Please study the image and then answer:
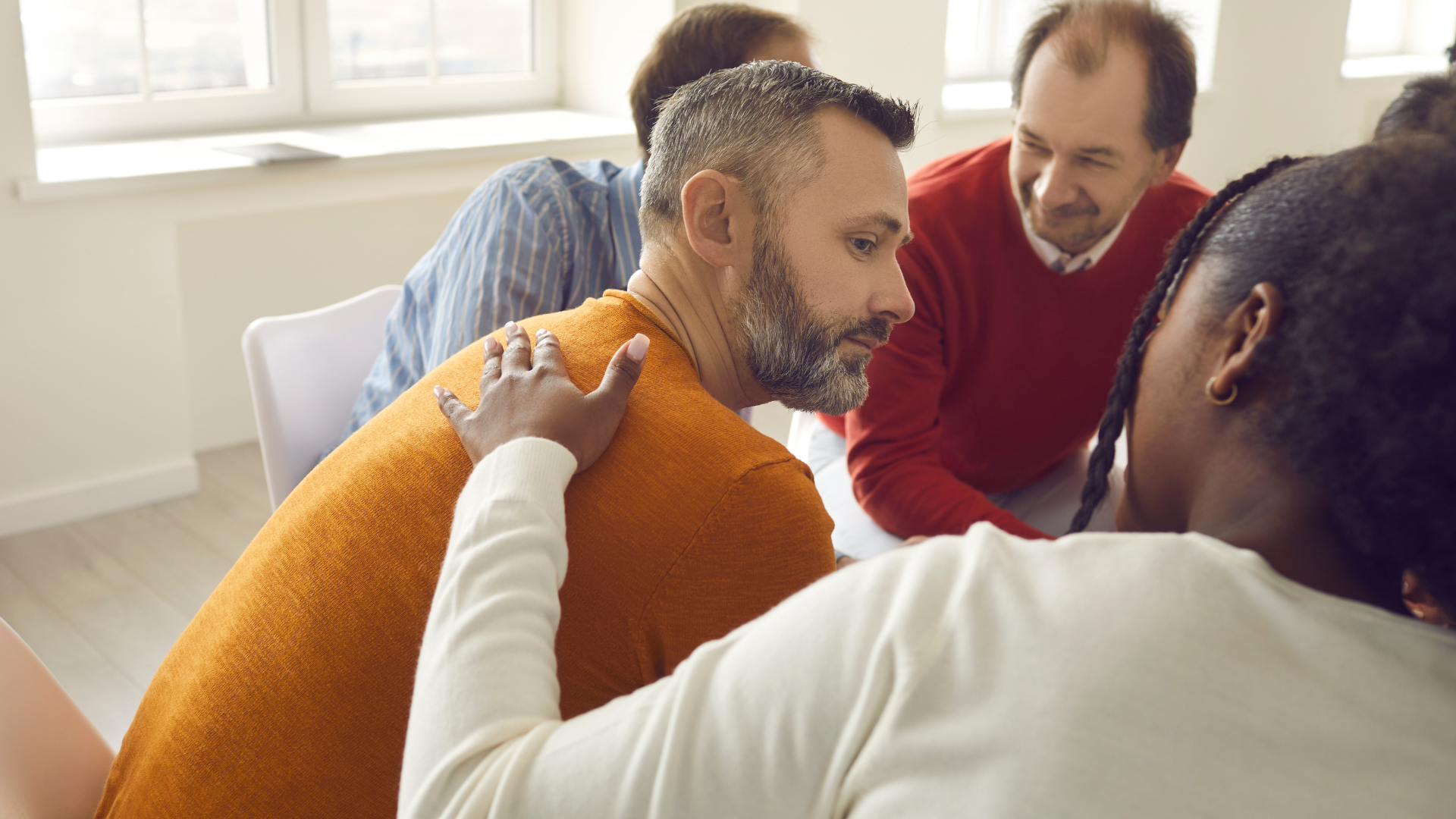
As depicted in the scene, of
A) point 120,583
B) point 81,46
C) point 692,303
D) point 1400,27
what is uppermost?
point 1400,27

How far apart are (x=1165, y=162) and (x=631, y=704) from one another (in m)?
1.49

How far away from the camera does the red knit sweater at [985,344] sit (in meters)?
1.70

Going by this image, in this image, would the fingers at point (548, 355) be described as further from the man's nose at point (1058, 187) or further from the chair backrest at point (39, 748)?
the man's nose at point (1058, 187)

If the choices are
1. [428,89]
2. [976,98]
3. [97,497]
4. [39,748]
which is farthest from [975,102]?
[39,748]

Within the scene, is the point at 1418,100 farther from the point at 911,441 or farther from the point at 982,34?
the point at 982,34

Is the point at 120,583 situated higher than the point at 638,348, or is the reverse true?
the point at 638,348

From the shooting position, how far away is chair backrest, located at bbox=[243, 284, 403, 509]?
1598 mm

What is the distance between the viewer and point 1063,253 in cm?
181

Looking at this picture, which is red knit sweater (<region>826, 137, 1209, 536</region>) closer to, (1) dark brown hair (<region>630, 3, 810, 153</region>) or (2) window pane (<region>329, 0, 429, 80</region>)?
(1) dark brown hair (<region>630, 3, 810, 153</region>)

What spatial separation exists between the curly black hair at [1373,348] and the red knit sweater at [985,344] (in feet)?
3.34

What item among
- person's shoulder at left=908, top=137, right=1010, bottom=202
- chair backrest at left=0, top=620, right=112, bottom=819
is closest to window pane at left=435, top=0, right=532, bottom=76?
person's shoulder at left=908, top=137, right=1010, bottom=202

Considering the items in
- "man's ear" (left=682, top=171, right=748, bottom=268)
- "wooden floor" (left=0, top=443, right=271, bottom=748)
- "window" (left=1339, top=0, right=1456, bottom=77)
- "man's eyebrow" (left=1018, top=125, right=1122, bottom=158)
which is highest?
"window" (left=1339, top=0, right=1456, bottom=77)

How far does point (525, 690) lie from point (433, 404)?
1.18ft

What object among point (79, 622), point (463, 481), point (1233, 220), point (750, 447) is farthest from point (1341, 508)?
point (79, 622)
